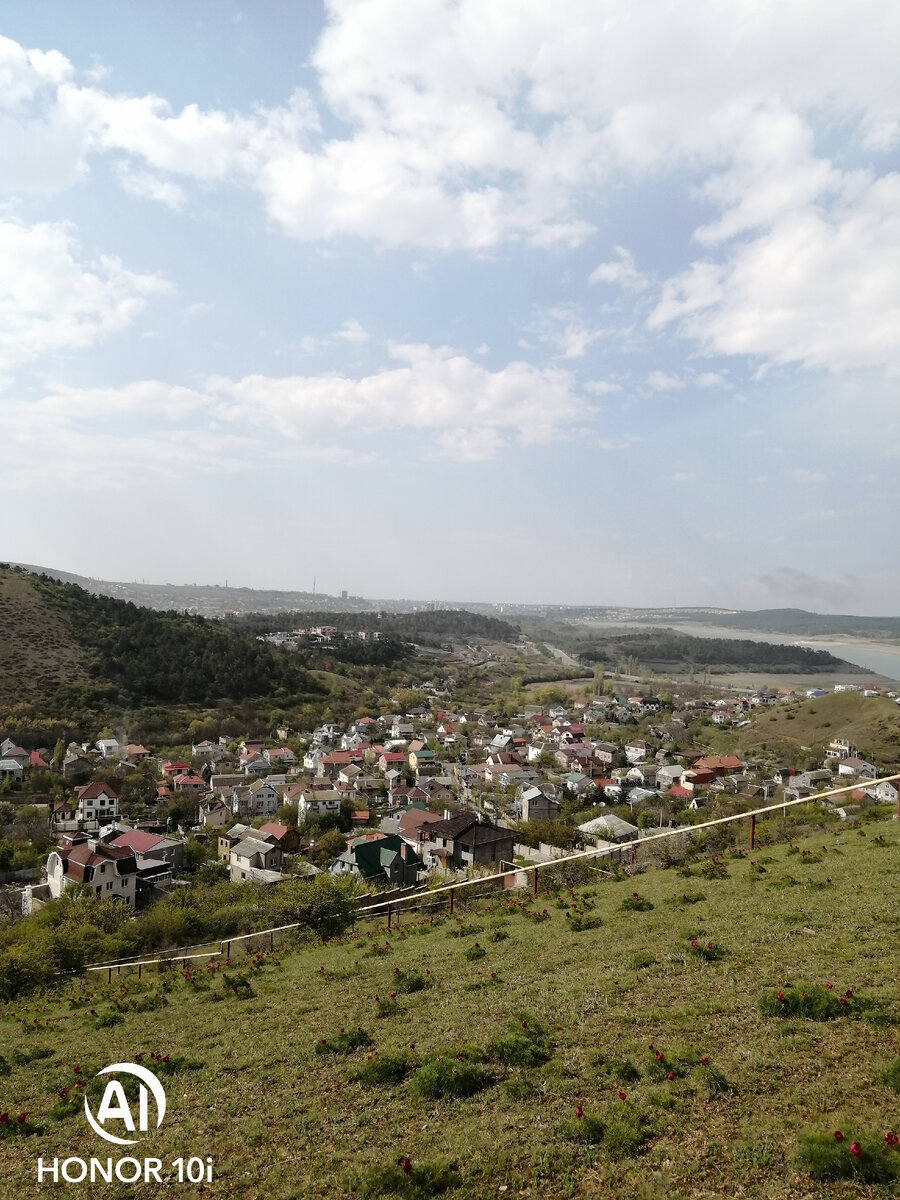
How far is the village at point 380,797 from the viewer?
88.2ft

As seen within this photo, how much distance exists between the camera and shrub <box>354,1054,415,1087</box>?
652 cm

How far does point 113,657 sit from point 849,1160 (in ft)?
246

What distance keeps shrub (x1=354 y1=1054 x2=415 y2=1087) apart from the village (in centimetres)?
1367

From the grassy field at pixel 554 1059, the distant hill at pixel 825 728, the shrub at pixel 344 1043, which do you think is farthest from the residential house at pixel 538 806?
the shrub at pixel 344 1043

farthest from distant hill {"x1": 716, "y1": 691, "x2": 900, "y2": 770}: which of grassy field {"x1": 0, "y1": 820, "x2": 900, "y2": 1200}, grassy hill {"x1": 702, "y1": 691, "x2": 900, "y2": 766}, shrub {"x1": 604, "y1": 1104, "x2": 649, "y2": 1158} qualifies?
shrub {"x1": 604, "y1": 1104, "x2": 649, "y2": 1158}

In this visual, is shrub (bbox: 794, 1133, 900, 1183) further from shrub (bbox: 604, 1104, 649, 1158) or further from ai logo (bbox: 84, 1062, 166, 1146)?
ai logo (bbox: 84, 1062, 166, 1146)

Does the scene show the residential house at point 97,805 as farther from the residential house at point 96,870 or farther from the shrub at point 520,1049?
the shrub at point 520,1049

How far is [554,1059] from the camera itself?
6.26 meters

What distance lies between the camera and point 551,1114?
5.41 meters

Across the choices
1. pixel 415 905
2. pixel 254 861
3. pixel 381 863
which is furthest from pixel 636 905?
pixel 254 861

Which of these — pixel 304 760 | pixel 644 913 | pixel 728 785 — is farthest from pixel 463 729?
pixel 644 913

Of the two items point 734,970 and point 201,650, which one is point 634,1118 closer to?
point 734,970

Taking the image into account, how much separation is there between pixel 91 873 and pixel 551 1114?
1019 inches

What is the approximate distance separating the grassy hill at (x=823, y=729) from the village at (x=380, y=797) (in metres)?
1.94
